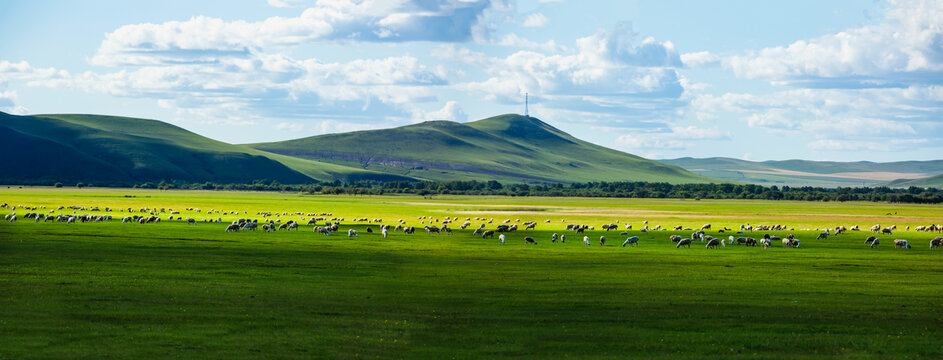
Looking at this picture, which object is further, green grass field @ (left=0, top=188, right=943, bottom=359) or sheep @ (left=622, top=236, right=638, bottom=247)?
sheep @ (left=622, top=236, right=638, bottom=247)

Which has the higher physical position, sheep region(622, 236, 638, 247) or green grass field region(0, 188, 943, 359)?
sheep region(622, 236, 638, 247)

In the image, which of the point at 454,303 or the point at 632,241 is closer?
the point at 454,303

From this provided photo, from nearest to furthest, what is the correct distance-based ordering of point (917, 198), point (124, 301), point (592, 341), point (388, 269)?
1. point (592, 341)
2. point (124, 301)
3. point (388, 269)
4. point (917, 198)

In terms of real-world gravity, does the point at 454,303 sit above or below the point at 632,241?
below

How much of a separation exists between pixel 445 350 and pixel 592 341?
3788 millimetres

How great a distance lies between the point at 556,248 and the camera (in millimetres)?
53062

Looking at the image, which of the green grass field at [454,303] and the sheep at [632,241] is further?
the sheep at [632,241]

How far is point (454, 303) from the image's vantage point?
27031 millimetres

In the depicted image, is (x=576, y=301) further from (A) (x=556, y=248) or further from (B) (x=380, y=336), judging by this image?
(A) (x=556, y=248)

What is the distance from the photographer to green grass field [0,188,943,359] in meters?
20.2

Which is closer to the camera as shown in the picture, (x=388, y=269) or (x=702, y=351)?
(x=702, y=351)

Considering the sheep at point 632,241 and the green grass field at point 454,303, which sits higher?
the sheep at point 632,241

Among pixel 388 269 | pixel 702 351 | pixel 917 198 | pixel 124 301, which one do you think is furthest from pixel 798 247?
pixel 917 198

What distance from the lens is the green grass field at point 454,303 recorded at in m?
20.2
